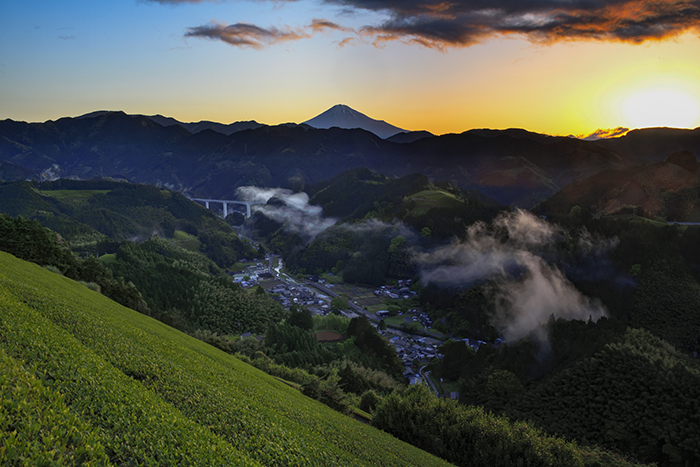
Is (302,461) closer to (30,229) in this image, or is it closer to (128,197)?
(30,229)

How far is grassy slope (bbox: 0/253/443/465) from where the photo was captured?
338 inches

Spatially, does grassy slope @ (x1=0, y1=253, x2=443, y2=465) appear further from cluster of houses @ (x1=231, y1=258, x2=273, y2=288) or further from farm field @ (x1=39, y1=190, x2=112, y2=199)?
farm field @ (x1=39, y1=190, x2=112, y2=199)

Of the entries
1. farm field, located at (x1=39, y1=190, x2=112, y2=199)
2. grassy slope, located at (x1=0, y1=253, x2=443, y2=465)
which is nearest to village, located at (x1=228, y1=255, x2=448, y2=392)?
grassy slope, located at (x1=0, y1=253, x2=443, y2=465)

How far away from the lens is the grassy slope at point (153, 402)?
8594 millimetres

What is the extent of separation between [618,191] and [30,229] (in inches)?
6042

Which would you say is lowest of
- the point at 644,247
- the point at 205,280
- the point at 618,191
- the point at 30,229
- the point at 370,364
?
the point at 370,364

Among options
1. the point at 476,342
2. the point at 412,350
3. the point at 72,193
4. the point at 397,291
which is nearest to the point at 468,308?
the point at 476,342

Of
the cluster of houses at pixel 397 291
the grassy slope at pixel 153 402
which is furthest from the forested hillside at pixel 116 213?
the grassy slope at pixel 153 402

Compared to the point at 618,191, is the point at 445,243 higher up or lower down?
lower down

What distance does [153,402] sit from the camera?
1059 centimetres

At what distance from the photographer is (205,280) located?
7356cm

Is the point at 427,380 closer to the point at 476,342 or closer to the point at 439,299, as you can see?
the point at 476,342

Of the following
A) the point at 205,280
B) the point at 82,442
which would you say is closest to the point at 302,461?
the point at 82,442

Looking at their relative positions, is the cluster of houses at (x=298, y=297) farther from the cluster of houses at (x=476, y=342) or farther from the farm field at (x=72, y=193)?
the farm field at (x=72, y=193)
